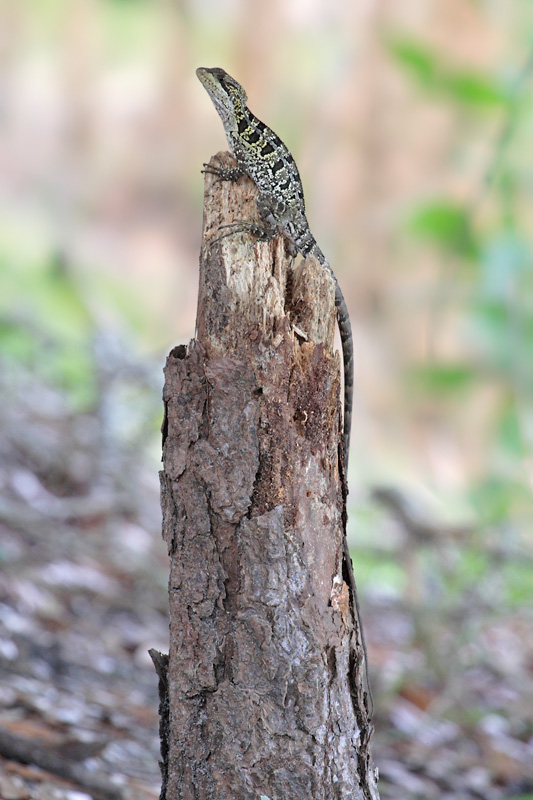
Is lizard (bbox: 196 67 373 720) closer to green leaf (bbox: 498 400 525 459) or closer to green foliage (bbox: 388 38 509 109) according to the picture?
green foliage (bbox: 388 38 509 109)

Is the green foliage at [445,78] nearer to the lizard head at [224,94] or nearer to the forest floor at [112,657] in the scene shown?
the lizard head at [224,94]

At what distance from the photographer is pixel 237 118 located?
303 cm

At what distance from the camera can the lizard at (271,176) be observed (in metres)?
2.21

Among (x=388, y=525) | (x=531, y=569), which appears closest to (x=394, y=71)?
(x=388, y=525)

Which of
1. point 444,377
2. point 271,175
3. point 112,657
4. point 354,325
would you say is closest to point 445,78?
point 444,377

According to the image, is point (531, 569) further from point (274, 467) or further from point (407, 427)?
point (407, 427)

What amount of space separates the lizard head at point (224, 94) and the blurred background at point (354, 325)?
Result: 50.2 inches

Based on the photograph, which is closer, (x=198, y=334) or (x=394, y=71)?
(x=198, y=334)

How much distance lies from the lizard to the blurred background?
1264 millimetres

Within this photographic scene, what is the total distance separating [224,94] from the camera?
312 centimetres

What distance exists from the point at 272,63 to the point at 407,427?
4.49m

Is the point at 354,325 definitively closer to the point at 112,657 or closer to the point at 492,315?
the point at 492,315

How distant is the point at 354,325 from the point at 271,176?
21.8 ft

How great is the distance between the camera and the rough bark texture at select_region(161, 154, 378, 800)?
1574mm
